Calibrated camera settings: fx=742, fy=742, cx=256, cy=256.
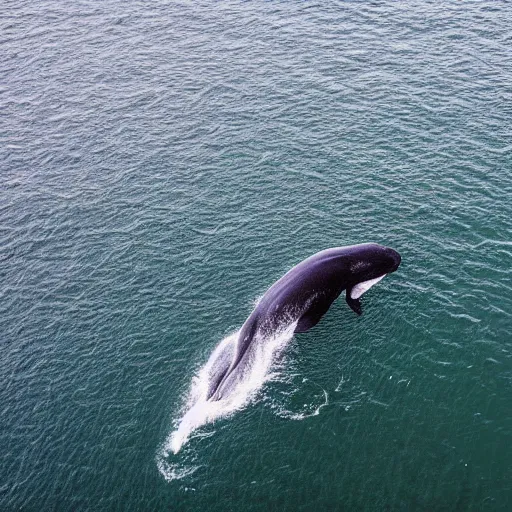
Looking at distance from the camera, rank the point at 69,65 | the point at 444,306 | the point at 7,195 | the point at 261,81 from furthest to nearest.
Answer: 1. the point at 69,65
2. the point at 261,81
3. the point at 7,195
4. the point at 444,306

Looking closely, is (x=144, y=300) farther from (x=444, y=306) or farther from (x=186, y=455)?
(x=444, y=306)

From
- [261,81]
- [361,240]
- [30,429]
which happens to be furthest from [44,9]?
[30,429]

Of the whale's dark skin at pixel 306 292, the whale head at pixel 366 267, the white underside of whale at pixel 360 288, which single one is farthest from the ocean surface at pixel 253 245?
the whale's dark skin at pixel 306 292

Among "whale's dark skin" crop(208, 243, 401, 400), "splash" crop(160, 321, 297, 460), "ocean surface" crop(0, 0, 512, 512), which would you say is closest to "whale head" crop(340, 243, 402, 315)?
"whale's dark skin" crop(208, 243, 401, 400)

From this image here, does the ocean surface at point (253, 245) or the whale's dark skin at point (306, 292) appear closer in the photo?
the ocean surface at point (253, 245)

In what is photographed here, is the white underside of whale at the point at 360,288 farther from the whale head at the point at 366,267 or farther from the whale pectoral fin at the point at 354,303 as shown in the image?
the whale pectoral fin at the point at 354,303

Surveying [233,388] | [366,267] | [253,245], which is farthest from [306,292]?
[253,245]
